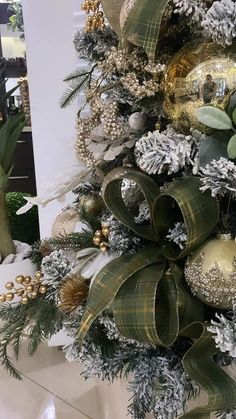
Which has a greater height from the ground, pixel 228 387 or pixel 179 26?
pixel 179 26

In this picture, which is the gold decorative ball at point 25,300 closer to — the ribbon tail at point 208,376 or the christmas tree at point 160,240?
the christmas tree at point 160,240

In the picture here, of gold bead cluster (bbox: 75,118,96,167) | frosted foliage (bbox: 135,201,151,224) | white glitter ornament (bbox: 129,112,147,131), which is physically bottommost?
frosted foliage (bbox: 135,201,151,224)

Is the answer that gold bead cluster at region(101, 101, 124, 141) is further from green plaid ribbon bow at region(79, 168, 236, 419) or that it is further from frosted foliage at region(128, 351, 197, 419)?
frosted foliage at region(128, 351, 197, 419)

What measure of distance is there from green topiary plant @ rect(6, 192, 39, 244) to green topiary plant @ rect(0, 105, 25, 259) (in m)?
0.17

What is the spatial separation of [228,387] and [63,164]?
0.82m

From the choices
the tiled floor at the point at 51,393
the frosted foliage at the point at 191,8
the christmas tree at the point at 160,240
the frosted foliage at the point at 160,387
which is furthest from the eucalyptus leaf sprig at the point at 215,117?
the tiled floor at the point at 51,393

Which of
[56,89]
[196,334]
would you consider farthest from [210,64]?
[56,89]

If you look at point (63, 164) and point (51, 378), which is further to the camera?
point (51, 378)

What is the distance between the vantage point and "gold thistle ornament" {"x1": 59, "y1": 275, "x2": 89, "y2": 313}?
1.83 ft

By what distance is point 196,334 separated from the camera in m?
0.48

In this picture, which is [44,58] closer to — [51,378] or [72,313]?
[72,313]

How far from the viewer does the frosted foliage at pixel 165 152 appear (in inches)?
18.7

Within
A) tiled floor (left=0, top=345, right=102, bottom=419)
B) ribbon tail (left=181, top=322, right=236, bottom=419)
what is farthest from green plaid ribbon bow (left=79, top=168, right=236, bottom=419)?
tiled floor (left=0, top=345, right=102, bottom=419)

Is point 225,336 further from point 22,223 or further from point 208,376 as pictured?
point 22,223
